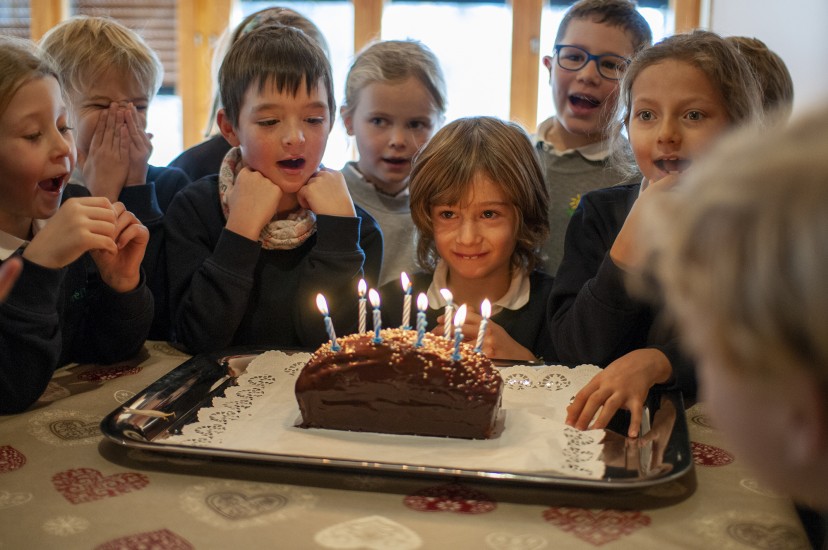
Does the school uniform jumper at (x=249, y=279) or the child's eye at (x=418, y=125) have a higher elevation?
the child's eye at (x=418, y=125)

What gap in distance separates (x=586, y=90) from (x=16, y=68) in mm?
1422

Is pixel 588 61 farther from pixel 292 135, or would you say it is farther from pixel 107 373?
pixel 107 373

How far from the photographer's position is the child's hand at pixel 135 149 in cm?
208

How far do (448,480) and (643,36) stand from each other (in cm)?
165

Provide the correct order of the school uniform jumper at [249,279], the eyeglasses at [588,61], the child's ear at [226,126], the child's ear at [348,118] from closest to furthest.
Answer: the school uniform jumper at [249,279]
the child's ear at [226,126]
the eyeglasses at [588,61]
the child's ear at [348,118]

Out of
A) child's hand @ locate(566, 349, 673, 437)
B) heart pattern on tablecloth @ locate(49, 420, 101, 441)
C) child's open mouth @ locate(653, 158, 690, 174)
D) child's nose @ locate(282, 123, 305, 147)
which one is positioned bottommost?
heart pattern on tablecloth @ locate(49, 420, 101, 441)

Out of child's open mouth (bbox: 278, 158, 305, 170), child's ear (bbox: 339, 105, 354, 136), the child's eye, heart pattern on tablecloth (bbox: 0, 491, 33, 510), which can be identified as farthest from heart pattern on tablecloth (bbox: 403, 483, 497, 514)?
child's ear (bbox: 339, 105, 354, 136)

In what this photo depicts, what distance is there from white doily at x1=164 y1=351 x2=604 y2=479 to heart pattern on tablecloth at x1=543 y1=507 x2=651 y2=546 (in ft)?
0.23

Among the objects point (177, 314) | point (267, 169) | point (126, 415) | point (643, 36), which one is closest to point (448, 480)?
point (126, 415)

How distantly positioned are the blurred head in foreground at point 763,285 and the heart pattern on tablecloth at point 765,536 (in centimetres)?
21

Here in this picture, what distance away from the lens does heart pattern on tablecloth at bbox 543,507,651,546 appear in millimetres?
979

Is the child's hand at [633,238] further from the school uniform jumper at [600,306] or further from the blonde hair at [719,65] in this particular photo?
the blonde hair at [719,65]

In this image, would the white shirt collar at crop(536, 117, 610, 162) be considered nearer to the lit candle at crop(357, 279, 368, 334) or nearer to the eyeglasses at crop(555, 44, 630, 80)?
the eyeglasses at crop(555, 44, 630, 80)

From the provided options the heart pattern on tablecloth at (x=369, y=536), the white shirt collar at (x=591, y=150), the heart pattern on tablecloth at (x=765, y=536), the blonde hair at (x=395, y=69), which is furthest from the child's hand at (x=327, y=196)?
the heart pattern on tablecloth at (x=765, y=536)
